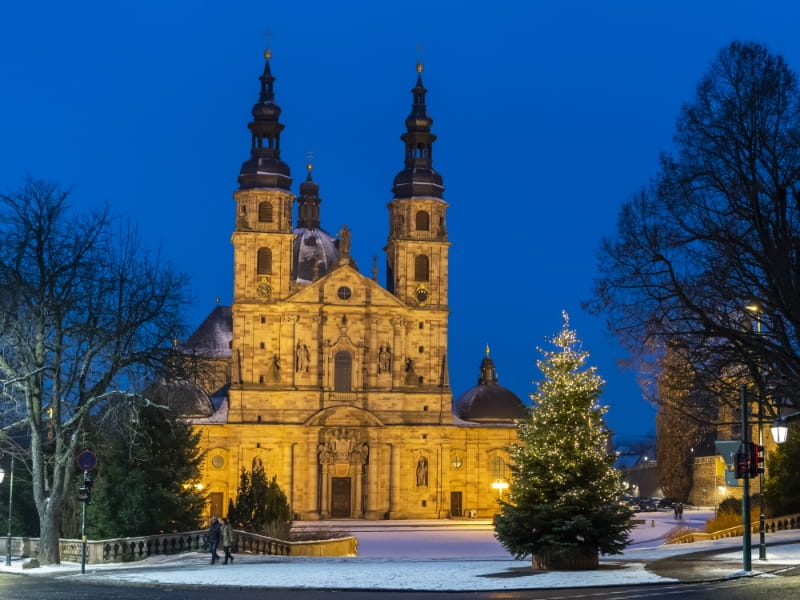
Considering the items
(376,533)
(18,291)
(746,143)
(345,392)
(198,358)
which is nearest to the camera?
(746,143)

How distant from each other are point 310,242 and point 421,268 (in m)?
18.6

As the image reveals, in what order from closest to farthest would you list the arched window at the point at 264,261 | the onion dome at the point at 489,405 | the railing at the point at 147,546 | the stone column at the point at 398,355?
the railing at the point at 147,546, the stone column at the point at 398,355, the arched window at the point at 264,261, the onion dome at the point at 489,405

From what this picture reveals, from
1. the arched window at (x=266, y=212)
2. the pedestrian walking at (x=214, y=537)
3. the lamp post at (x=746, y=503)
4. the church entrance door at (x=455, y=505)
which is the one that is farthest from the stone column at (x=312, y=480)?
the lamp post at (x=746, y=503)

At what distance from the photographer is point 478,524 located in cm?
7319

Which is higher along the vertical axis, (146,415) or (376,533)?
(146,415)

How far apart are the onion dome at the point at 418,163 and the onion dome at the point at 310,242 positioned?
1189cm

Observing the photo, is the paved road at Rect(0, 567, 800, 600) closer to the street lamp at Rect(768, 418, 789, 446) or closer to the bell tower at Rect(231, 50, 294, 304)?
the street lamp at Rect(768, 418, 789, 446)

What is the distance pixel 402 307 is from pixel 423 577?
168ft

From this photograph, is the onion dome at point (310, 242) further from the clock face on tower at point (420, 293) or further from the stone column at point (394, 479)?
the stone column at point (394, 479)

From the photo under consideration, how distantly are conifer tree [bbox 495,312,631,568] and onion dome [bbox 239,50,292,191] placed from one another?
5148 cm

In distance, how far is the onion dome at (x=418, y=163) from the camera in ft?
264

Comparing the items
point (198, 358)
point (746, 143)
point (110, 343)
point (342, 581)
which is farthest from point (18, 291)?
point (746, 143)

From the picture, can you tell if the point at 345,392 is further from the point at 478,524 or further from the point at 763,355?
the point at 763,355

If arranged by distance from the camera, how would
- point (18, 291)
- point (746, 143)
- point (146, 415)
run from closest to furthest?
1. point (746, 143)
2. point (18, 291)
3. point (146, 415)
